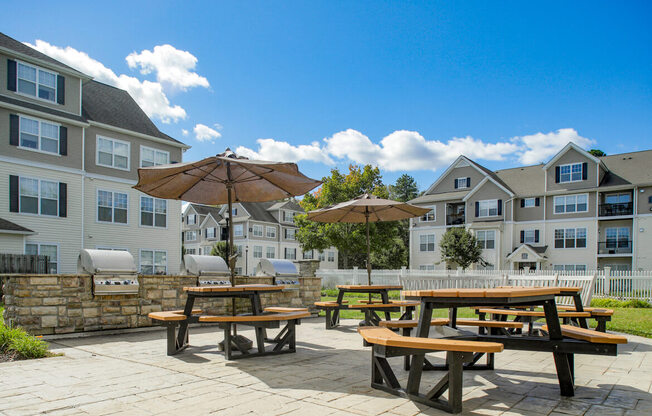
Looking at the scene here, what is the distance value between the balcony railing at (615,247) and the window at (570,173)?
460cm

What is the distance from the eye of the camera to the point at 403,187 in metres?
65.7

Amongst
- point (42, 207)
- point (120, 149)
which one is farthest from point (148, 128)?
point (42, 207)

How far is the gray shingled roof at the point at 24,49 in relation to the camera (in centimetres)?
1812

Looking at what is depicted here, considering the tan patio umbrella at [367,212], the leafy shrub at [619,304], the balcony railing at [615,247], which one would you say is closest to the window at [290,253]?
the balcony railing at [615,247]

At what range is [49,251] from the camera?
18.9 metres

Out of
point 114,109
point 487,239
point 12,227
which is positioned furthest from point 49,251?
point 487,239

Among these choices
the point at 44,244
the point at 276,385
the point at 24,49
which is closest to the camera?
the point at 276,385

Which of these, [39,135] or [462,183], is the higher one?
[39,135]

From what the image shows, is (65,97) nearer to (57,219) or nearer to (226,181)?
(57,219)

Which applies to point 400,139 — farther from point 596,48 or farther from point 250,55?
A: point 250,55

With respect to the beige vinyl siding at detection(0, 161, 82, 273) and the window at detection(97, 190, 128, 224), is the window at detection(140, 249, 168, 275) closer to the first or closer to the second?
the window at detection(97, 190, 128, 224)

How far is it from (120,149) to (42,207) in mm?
4604

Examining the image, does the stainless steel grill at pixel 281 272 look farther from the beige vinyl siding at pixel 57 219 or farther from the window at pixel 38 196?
the window at pixel 38 196

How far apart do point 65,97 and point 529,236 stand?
2992 cm
